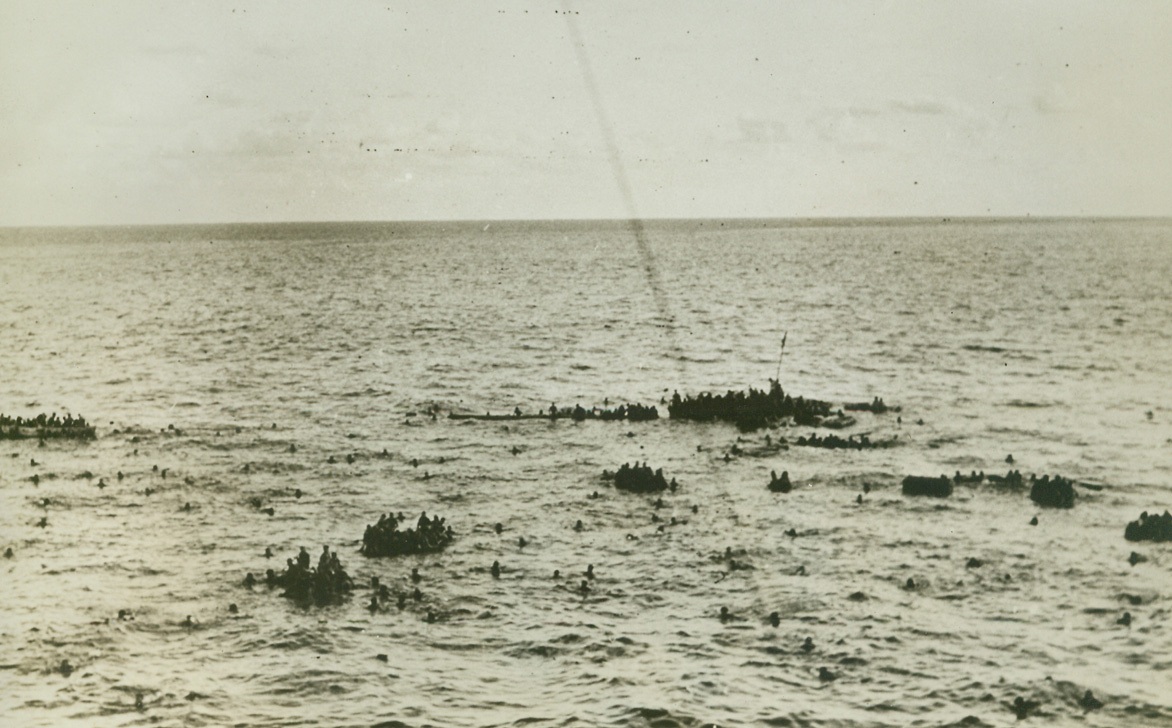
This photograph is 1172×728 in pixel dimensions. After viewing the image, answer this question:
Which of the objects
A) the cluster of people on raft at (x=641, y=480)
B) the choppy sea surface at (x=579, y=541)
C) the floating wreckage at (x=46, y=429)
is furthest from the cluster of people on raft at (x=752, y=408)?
the floating wreckage at (x=46, y=429)

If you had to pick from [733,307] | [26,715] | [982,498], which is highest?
[733,307]

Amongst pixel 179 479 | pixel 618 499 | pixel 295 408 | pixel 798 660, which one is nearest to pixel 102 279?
pixel 295 408

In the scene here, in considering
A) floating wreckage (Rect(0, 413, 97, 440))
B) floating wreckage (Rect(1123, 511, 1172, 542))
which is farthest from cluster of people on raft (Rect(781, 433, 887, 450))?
floating wreckage (Rect(0, 413, 97, 440))

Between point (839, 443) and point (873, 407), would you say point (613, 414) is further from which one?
point (873, 407)

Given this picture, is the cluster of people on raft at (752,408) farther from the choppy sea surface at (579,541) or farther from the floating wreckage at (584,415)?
the choppy sea surface at (579,541)

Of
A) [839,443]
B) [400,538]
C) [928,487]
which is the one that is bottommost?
[400,538]

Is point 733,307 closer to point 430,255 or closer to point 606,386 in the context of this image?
point 606,386

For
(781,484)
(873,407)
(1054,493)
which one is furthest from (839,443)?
(1054,493)
